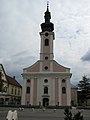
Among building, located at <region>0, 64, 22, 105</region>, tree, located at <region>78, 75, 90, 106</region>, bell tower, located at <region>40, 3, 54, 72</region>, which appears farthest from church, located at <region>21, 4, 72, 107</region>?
tree, located at <region>78, 75, 90, 106</region>

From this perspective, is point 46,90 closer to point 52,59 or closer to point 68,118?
point 52,59

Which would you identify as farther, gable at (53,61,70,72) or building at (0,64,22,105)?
building at (0,64,22,105)

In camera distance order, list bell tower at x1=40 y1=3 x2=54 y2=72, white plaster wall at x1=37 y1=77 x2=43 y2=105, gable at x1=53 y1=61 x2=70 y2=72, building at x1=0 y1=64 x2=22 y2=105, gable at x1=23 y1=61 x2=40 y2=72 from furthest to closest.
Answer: building at x1=0 y1=64 x2=22 y2=105 < bell tower at x1=40 y1=3 x2=54 y2=72 < gable at x1=23 y1=61 x2=40 y2=72 < gable at x1=53 y1=61 x2=70 y2=72 < white plaster wall at x1=37 y1=77 x2=43 y2=105

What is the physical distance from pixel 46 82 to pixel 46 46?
9.25 m

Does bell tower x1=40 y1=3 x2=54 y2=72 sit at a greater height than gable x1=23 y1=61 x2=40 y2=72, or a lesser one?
greater

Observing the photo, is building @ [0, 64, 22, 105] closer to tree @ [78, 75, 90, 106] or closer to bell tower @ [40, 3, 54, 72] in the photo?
bell tower @ [40, 3, 54, 72]

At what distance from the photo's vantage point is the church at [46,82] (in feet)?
169

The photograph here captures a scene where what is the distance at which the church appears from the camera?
2029 inches

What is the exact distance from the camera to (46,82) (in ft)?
175

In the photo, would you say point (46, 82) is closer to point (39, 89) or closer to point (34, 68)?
point (39, 89)

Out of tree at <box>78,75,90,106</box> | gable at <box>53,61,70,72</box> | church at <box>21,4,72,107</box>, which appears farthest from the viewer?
tree at <box>78,75,90,106</box>

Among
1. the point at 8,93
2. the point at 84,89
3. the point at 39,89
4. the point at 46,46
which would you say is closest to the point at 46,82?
the point at 39,89

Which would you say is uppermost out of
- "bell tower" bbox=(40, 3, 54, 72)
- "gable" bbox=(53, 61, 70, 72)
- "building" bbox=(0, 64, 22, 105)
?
"bell tower" bbox=(40, 3, 54, 72)

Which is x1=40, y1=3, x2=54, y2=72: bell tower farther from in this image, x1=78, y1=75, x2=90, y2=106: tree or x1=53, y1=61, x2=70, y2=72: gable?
x1=78, y1=75, x2=90, y2=106: tree
